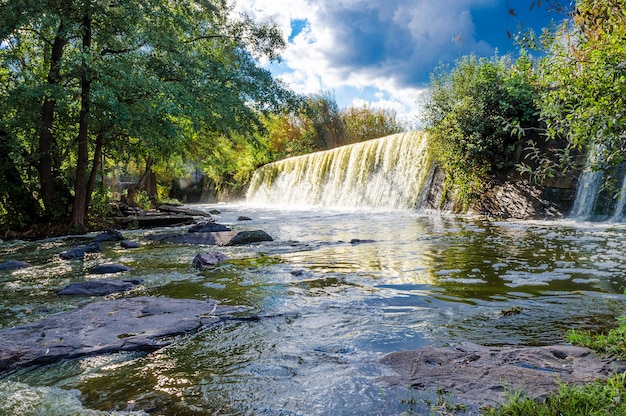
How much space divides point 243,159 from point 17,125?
24.4 meters

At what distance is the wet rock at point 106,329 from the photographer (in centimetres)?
269

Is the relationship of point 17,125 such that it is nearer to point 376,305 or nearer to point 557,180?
point 376,305

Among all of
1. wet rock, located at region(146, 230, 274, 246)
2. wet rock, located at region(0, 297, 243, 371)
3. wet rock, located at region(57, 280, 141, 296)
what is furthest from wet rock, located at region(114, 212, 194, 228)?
wet rock, located at region(0, 297, 243, 371)

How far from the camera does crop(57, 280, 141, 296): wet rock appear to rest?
450cm

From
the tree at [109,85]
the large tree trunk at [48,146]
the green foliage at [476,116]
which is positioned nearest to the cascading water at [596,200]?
the green foliage at [476,116]

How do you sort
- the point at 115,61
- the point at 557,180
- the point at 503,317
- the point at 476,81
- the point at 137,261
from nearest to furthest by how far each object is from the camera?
the point at 503,317 → the point at 137,261 → the point at 115,61 → the point at 557,180 → the point at 476,81

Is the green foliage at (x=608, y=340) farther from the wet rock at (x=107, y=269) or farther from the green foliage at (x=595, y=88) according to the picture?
the wet rock at (x=107, y=269)

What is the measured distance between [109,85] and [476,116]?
10673 millimetres

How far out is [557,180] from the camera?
1148 cm

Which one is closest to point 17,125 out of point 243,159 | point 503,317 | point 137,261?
point 137,261

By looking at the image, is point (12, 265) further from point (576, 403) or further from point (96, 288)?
point (576, 403)

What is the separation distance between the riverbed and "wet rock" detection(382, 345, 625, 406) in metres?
0.17

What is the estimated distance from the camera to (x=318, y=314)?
3543 mm

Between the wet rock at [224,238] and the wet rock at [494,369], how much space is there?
662 centimetres
